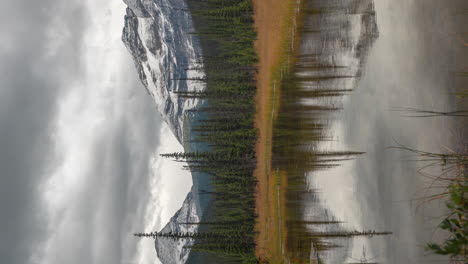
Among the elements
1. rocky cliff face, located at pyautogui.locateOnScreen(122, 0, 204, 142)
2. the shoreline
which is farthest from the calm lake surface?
rocky cliff face, located at pyautogui.locateOnScreen(122, 0, 204, 142)

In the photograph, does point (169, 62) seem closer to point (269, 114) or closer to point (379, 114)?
point (269, 114)

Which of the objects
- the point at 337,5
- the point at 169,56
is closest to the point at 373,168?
the point at 337,5

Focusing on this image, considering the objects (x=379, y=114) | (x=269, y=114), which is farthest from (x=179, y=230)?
(x=379, y=114)

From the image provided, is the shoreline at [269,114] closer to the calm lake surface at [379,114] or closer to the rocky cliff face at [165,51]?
the calm lake surface at [379,114]

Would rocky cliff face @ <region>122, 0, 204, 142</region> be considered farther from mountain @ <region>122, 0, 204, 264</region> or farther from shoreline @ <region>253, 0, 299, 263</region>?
shoreline @ <region>253, 0, 299, 263</region>

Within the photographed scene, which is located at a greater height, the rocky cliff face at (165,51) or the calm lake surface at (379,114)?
the rocky cliff face at (165,51)

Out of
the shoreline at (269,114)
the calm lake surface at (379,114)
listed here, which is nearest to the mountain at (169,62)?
the shoreline at (269,114)
